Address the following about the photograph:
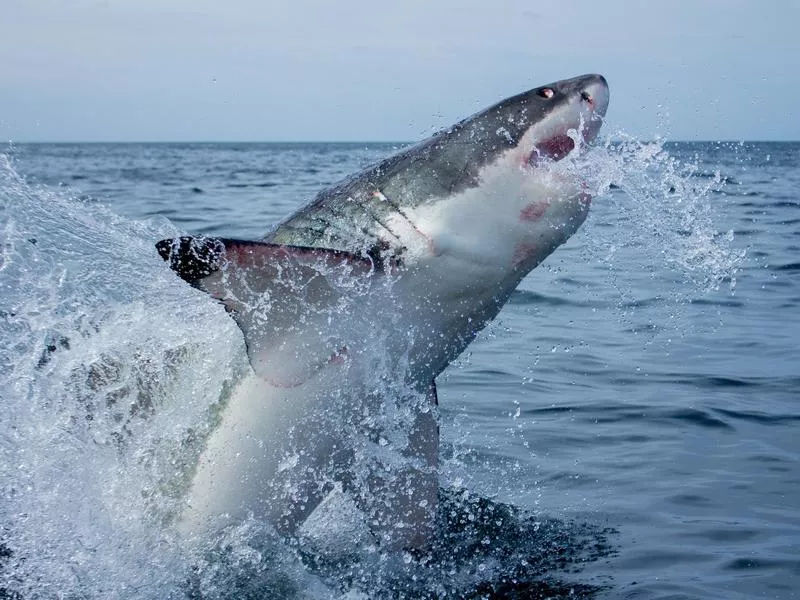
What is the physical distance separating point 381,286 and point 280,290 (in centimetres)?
40

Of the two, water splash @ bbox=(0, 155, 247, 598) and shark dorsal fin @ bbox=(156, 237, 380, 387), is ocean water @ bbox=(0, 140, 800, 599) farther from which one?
shark dorsal fin @ bbox=(156, 237, 380, 387)

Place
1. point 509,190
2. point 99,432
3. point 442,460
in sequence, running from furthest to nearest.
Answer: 1. point 442,460
2. point 99,432
3. point 509,190

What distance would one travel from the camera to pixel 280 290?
134 inches

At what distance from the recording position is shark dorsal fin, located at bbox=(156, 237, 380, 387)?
3.19 meters

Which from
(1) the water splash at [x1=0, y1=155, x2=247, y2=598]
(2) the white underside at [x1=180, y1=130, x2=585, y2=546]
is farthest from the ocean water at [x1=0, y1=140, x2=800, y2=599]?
(2) the white underside at [x1=180, y1=130, x2=585, y2=546]

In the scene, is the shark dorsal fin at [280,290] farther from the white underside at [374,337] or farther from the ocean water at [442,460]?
the ocean water at [442,460]

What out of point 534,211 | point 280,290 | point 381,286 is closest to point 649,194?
point 534,211

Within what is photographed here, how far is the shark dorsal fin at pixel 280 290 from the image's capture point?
319cm

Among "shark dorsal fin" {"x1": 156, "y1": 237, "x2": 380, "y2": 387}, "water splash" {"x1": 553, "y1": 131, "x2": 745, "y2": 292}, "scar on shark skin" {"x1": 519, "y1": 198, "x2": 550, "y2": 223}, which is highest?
"water splash" {"x1": 553, "y1": 131, "x2": 745, "y2": 292}

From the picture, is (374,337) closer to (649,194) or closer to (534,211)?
(534,211)

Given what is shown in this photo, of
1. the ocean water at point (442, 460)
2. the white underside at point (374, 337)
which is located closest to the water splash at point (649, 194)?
the ocean water at point (442, 460)

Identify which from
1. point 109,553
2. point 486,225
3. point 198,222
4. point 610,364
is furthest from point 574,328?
point 198,222

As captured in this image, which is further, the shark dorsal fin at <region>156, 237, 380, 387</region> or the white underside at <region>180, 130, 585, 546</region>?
the white underside at <region>180, 130, 585, 546</region>

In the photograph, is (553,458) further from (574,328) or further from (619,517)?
(574,328)
